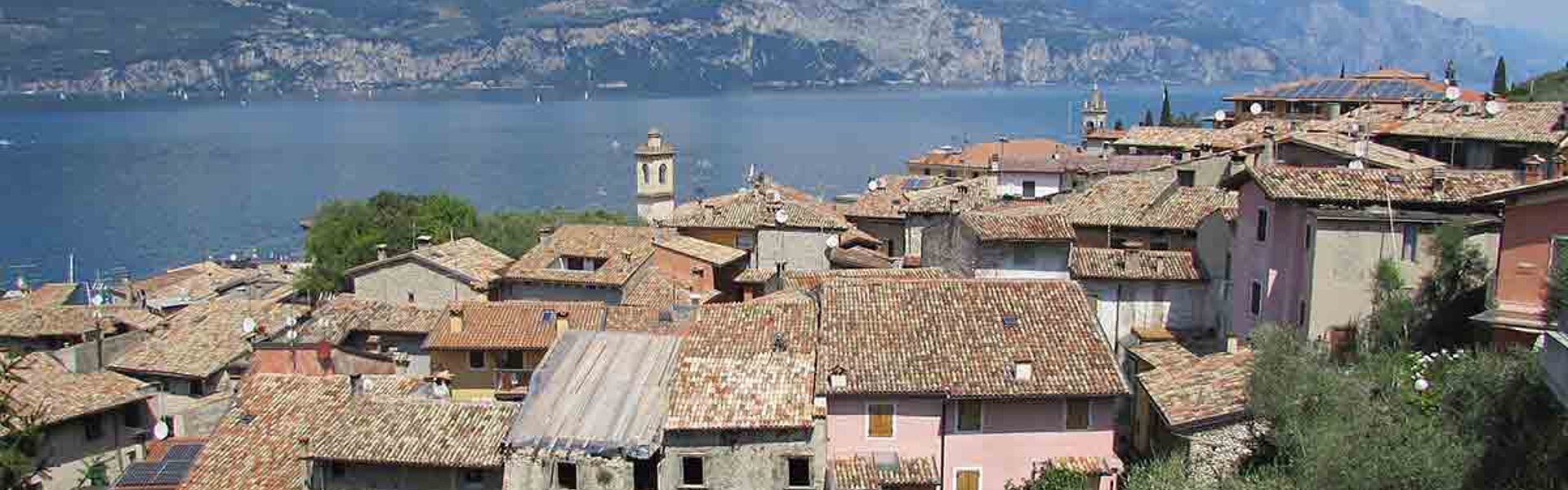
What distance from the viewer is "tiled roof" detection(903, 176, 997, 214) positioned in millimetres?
43906

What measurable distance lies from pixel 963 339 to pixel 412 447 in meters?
10.1

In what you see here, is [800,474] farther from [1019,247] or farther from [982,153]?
[982,153]

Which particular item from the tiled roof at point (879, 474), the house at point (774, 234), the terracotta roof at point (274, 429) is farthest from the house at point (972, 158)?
the tiled roof at point (879, 474)

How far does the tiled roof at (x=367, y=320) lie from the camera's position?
1448 inches

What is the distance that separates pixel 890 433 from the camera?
944 inches

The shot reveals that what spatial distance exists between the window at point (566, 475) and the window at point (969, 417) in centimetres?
667

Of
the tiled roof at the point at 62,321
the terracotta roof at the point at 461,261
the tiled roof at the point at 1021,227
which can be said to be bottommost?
the tiled roof at the point at 62,321

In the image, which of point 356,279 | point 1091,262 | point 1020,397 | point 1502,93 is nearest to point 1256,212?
point 1091,262

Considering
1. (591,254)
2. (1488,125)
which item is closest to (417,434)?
(591,254)

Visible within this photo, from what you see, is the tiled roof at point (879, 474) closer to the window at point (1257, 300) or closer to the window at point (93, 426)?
the window at point (1257, 300)

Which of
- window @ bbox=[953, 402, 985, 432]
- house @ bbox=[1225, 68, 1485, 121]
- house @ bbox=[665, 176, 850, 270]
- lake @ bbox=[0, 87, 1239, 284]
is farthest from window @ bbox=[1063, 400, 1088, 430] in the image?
lake @ bbox=[0, 87, 1239, 284]

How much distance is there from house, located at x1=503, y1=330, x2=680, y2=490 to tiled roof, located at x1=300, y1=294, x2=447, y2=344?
40.3 feet

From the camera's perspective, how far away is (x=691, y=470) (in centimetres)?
2302

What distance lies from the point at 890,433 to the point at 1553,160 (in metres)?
14.1
